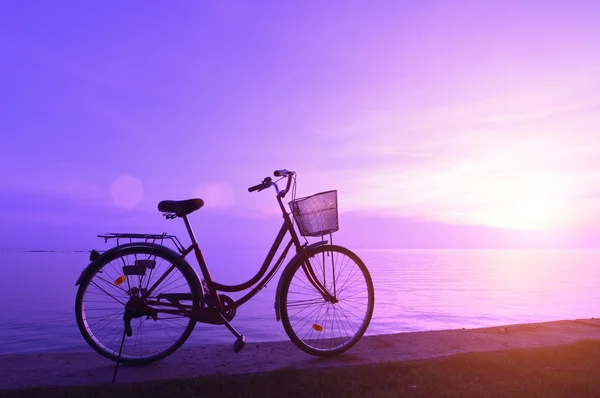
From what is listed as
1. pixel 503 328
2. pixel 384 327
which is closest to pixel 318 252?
pixel 503 328

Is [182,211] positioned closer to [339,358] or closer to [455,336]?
[339,358]

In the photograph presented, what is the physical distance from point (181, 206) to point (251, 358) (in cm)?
204

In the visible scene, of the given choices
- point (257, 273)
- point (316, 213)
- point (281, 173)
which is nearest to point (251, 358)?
point (257, 273)

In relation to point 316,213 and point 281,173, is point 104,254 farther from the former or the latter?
point 316,213

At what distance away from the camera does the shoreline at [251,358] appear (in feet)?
16.5

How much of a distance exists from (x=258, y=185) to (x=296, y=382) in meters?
2.34

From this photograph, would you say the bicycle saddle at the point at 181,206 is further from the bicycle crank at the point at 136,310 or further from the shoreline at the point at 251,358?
the shoreline at the point at 251,358

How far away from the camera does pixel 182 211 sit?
545 cm

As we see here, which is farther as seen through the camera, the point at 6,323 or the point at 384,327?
the point at 6,323

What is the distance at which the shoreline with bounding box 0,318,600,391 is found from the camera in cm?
502

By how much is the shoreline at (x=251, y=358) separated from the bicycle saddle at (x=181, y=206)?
176cm

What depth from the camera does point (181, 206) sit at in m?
5.44

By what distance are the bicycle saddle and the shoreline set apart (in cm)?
176

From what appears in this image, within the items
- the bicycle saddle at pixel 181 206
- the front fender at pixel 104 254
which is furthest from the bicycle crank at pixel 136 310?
the bicycle saddle at pixel 181 206
